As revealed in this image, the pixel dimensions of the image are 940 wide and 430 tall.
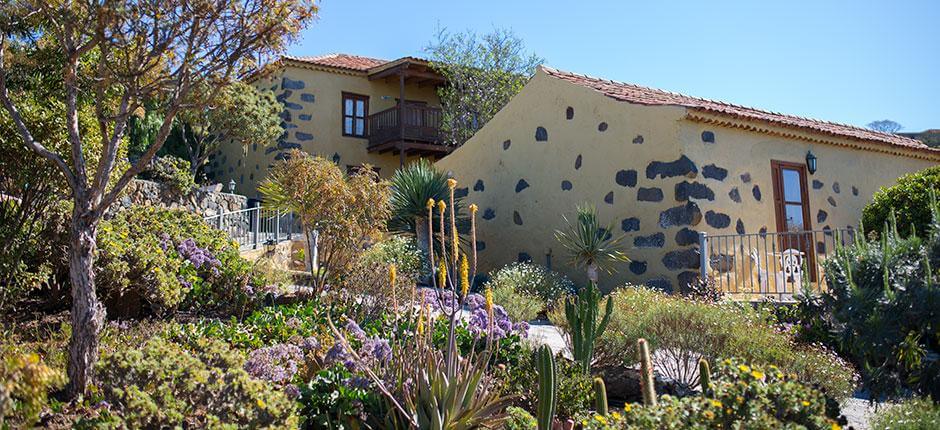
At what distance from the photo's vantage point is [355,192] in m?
7.76

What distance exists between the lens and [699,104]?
10531mm

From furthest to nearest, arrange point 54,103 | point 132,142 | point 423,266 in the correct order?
1. point 132,142
2. point 423,266
3. point 54,103

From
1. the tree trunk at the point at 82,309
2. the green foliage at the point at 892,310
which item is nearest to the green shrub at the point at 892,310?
the green foliage at the point at 892,310

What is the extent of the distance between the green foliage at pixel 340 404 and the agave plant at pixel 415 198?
7.81 metres

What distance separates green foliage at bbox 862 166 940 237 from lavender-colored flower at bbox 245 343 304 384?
6939 mm

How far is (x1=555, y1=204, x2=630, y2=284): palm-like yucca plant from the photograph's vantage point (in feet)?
33.2

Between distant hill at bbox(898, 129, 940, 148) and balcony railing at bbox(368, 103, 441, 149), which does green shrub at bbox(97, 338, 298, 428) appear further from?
distant hill at bbox(898, 129, 940, 148)

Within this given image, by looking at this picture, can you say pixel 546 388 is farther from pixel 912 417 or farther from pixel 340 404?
pixel 912 417

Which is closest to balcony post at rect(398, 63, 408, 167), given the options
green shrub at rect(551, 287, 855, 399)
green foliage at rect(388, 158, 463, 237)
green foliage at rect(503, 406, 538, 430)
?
green foliage at rect(388, 158, 463, 237)

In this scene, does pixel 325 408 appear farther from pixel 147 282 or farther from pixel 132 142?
pixel 132 142

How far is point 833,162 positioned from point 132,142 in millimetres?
16234

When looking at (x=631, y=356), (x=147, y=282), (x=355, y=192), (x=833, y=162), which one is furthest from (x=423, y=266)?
(x=833, y=162)

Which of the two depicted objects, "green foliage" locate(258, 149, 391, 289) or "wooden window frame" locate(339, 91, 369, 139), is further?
"wooden window frame" locate(339, 91, 369, 139)

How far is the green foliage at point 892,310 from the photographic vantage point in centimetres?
375
